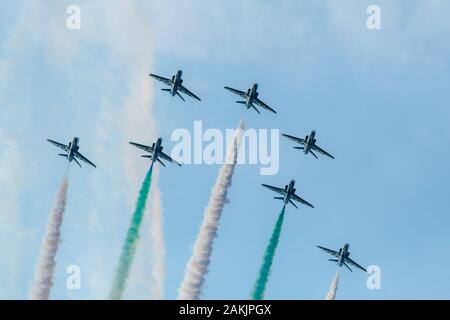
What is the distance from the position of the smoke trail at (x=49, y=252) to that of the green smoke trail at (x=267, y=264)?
1452 inches

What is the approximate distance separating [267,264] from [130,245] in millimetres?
25075

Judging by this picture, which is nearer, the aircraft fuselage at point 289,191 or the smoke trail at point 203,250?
the smoke trail at point 203,250

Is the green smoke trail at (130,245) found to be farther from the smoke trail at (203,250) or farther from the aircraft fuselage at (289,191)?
the aircraft fuselage at (289,191)

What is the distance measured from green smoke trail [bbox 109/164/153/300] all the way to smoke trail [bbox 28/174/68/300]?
12.7m

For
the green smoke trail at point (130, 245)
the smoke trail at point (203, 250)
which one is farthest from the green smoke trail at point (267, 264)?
the green smoke trail at point (130, 245)

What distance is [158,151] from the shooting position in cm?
19988

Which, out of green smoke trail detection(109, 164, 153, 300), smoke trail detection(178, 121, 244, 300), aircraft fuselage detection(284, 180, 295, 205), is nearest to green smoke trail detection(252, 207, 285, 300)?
aircraft fuselage detection(284, 180, 295, 205)

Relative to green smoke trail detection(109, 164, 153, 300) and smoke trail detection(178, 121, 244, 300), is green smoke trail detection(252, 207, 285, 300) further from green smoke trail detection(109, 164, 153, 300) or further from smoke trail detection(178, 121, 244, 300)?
green smoke trail detection(109, 164, 153, 300)

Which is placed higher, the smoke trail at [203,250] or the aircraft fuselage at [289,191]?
the aircraft fuselage at [289,191]

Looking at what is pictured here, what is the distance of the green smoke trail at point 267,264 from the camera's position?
613ft

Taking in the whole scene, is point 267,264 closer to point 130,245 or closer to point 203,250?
point 203,250
